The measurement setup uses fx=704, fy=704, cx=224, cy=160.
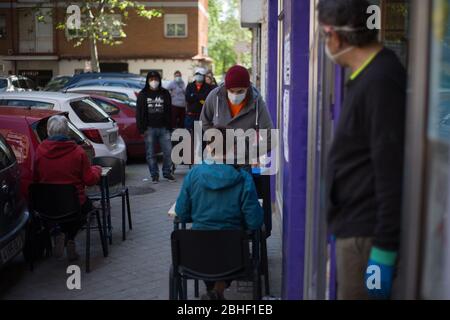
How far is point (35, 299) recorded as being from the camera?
5.84 metres

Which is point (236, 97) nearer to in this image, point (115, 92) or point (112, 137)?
point (112, 137)

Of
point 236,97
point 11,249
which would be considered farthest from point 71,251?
point 236,97

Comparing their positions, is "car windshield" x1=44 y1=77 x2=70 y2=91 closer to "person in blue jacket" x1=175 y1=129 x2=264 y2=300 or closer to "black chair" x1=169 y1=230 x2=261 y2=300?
"person in blue jacket" x1=175 y1=129 x2=264 y2=300

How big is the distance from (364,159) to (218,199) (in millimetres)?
1914

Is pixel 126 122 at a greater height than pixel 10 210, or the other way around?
pixel 126 122

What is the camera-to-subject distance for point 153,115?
1173cm

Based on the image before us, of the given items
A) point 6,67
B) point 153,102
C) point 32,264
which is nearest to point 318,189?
point 32,264

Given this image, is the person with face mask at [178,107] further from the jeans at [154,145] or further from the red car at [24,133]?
the red car at [24,133]

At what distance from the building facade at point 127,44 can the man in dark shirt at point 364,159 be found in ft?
140

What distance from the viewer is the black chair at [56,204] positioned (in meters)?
6.45

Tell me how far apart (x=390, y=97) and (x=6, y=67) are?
159ft

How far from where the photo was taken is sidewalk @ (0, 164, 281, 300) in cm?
592

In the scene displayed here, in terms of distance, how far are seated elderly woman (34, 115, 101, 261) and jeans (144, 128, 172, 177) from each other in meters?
5.03

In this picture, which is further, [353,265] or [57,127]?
[57,127]
